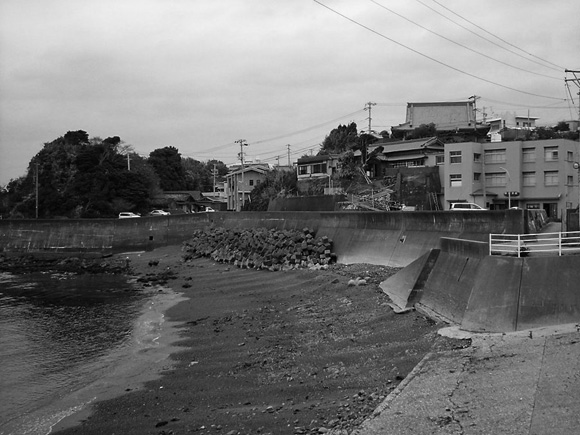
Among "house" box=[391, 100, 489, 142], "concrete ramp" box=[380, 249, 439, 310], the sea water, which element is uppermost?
"house" box=[391, 100, 489, 142]

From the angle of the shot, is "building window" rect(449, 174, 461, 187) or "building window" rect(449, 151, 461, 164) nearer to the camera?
"building window" rect(449, 151, 461, 164)

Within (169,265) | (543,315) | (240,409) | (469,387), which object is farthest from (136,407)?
(169,265)

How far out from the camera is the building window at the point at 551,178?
37219 mm

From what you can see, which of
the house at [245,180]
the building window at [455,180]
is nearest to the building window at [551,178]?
the building window at [455,180]

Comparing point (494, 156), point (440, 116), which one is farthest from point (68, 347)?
point (440, 116)

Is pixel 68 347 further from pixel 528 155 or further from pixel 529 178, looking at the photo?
pixel 528 155

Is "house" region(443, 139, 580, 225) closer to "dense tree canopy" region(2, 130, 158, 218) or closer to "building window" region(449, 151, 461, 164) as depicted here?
"building window" region(449, 151, 461, 164)

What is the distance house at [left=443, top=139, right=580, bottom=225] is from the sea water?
83.4ft

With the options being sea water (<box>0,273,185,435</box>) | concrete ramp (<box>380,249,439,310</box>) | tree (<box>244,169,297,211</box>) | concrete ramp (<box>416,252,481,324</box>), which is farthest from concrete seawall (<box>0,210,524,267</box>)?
tree (<box>244,169,297,211</box>)

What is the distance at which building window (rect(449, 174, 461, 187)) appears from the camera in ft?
130

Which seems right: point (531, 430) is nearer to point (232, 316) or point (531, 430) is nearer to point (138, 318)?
A: point (232, 316)

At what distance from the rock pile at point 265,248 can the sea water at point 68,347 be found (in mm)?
6053

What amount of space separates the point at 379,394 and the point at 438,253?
7.02m

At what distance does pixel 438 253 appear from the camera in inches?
587
